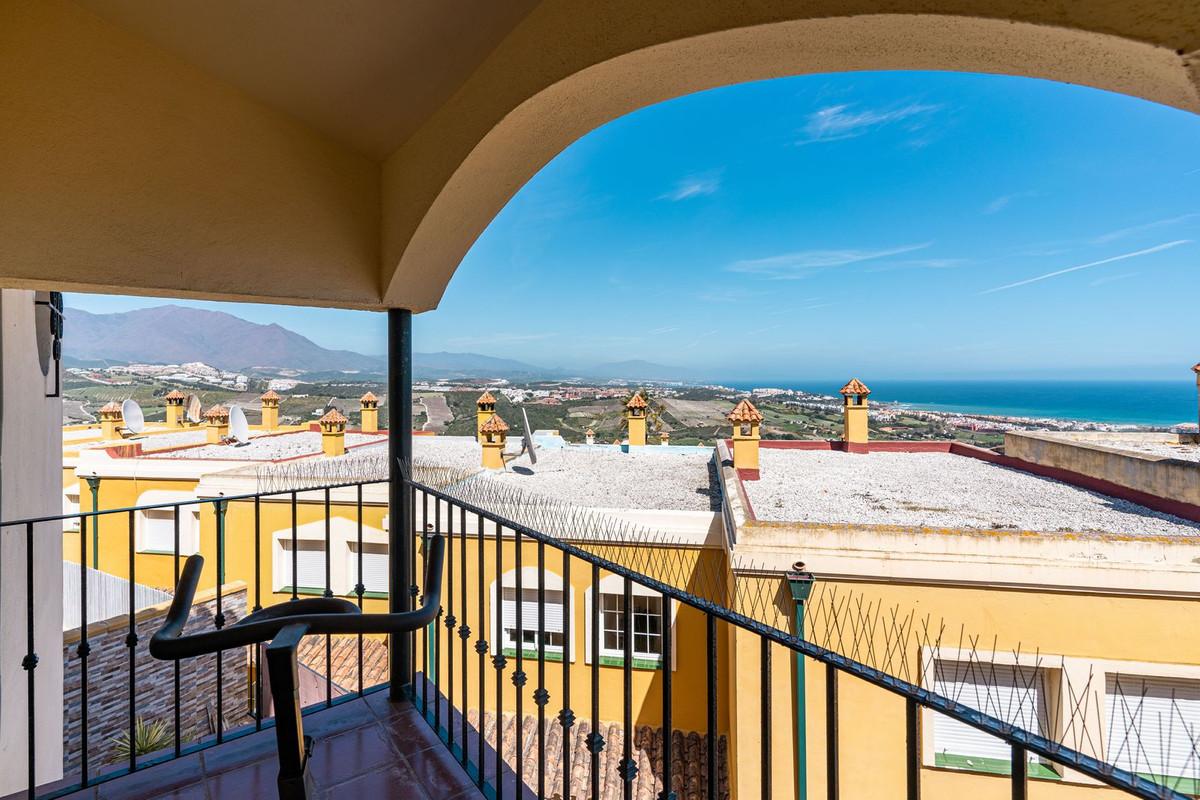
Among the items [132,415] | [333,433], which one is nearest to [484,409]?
[333,433]

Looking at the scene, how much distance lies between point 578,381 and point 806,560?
13.1ft

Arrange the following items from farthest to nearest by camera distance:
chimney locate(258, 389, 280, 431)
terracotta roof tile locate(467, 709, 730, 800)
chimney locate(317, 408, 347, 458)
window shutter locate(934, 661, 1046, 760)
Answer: chimney locate(258, 389, 280, 431), chimney locate(317, 408, 347, 458), terracotta roof tile locate(467, 709, 730, 800), window shutter locate(934, 661, 1046, 760)

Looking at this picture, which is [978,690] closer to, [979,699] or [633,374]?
[979,699]

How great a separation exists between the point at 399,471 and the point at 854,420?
8258 millimetres

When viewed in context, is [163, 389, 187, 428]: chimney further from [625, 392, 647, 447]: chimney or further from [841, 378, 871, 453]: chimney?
[841, 378, 871, 453]: chimney

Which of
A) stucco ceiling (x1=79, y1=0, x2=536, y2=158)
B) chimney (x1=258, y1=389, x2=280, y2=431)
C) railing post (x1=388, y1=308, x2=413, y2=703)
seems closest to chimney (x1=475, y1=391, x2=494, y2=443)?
railing post (x1=388, y1=308, x2=413, y2=703)

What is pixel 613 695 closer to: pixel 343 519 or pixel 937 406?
pixel 343 519

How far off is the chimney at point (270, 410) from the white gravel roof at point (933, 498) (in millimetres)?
7565

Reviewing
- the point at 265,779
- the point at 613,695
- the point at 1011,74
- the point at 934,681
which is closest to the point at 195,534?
the point at 613,695

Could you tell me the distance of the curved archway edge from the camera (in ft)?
2.31

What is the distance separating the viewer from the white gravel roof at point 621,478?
5.91 m

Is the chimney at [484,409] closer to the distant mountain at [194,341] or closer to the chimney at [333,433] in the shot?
the distant mountain at [194,341]

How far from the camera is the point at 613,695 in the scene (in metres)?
5.23

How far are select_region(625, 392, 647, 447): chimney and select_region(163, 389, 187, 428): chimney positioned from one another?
833 cm
